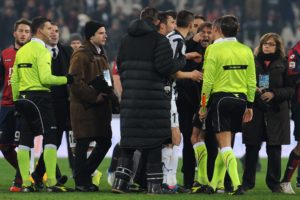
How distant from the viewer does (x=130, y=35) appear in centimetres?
1327

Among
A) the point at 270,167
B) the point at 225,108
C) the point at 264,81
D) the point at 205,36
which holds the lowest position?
→ the point at 270,167

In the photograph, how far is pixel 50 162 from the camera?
13719 mm

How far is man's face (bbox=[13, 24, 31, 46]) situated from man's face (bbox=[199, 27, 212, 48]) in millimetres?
2362

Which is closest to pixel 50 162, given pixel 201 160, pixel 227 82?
pixel 201 160

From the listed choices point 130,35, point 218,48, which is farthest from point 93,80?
point 218,48

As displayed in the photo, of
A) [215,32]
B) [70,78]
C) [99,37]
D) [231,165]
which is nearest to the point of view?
[231,165]

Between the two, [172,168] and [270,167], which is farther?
[270,167]

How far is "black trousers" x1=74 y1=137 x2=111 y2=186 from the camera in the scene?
547 inches

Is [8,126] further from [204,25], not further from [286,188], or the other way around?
[286,188]

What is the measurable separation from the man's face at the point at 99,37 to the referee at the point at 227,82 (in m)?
1.43

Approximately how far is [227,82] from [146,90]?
960 millimetres

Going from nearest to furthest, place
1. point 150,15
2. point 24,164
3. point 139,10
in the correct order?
point 150,15 < point 24,164 < point 139,10

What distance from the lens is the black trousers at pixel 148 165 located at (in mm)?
13117

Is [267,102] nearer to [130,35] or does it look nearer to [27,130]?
[130,35]
